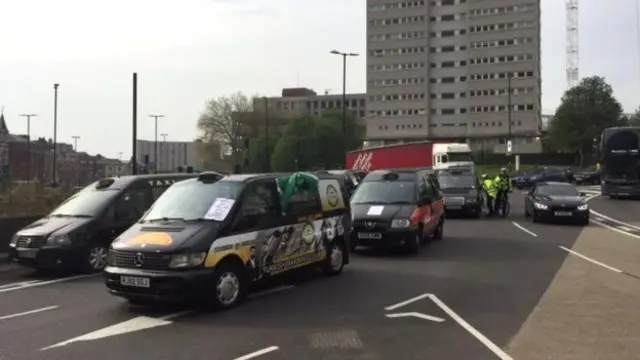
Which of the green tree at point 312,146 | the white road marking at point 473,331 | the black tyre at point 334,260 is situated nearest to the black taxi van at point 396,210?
the black tyre at point 334,260

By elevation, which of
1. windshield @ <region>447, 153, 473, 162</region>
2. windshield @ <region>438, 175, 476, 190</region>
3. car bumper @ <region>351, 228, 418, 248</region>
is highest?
windshield @ <region>447, 153, 473, 162</region>

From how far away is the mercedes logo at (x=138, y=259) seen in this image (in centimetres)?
855

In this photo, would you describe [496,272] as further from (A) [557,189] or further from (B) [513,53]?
(B) [513,53]

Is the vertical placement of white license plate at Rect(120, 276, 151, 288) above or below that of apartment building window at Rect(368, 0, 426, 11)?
below

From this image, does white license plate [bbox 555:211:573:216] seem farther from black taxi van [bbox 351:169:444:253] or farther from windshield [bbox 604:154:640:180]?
windshield [bbox 604:154:640:180]

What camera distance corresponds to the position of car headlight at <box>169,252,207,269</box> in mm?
8414

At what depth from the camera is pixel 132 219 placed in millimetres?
13312

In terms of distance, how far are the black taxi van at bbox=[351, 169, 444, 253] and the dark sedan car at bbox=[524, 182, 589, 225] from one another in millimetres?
6143

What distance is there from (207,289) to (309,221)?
2.77 m

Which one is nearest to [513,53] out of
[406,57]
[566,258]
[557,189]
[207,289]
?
[406,57]

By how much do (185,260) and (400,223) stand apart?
6.54m

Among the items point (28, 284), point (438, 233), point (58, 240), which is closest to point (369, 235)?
point (438, 233)

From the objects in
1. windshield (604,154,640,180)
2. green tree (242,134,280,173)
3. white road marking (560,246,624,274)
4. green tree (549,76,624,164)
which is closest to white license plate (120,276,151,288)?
white road marking (560,246,624,274)

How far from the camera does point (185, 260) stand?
845 centimetres
